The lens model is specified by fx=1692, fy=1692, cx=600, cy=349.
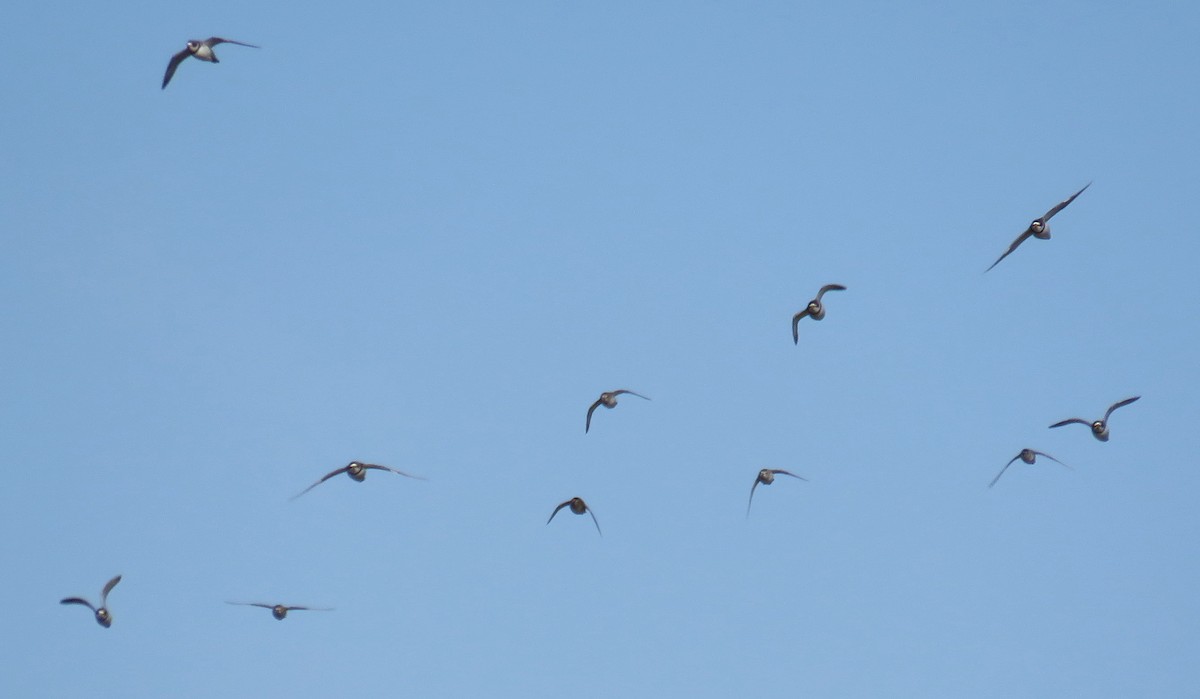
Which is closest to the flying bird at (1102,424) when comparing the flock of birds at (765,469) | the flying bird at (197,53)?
the flock of birds at (765,469)

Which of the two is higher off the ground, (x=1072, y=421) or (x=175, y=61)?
(x=175, y=61)

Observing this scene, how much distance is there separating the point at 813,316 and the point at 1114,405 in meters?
10.0

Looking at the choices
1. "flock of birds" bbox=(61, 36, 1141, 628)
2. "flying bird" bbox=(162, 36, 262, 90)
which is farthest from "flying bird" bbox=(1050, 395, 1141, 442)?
"flying bird" bbox=(162, 36, 262, 90)

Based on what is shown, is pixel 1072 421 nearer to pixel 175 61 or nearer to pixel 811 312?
pixel 811 312

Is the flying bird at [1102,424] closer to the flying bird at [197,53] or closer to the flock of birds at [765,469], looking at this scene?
the flock of birds at [765,469]

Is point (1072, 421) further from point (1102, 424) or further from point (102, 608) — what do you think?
point (102, 608)

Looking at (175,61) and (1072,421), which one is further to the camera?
(1072,421)

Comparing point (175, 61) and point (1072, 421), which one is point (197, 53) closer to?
point (175, 61)

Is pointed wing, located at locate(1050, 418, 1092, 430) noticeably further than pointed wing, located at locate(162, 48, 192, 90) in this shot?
Yes

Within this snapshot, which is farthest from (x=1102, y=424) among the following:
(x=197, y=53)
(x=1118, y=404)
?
(x=197, y=53)

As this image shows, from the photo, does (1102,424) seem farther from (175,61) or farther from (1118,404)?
(175,61)

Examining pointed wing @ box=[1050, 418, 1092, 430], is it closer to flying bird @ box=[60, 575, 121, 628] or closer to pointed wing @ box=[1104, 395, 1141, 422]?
pointed wing @ box=[1104, 395, 1141, 422]

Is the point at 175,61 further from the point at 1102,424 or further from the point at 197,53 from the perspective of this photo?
the point at 1102,424

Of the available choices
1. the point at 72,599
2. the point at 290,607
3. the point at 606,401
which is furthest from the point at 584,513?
the point at 72,599
